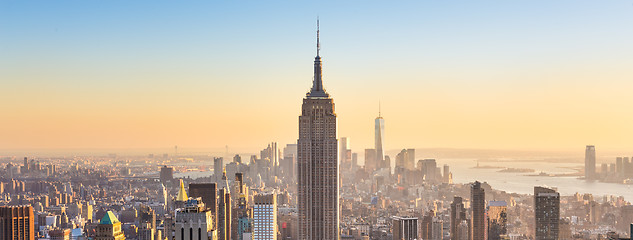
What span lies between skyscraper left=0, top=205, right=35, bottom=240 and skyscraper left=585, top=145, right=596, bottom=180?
12554 millimetres

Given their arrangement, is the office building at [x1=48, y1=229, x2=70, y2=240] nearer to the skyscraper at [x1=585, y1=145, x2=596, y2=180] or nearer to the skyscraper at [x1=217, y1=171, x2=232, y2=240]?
the skyscraper at [x1=217, y1=171, x2=232, y2=240]

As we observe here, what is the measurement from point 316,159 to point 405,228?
210 inches

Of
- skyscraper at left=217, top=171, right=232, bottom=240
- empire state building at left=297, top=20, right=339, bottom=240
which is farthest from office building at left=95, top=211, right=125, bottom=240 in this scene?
empire state building at left=297, top=20, right=339, bottom=240

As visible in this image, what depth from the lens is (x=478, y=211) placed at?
69.2ft

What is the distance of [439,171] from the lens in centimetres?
2383

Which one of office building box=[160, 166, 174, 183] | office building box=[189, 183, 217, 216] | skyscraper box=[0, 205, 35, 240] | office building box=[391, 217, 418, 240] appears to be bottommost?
office building box=[391, 217, 418, 240]

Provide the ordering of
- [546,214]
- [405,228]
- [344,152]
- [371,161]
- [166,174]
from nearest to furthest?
[546,214]
[344,152]
[405,228]
[166,174]
[371,161]

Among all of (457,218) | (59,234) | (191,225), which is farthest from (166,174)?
(191,225)

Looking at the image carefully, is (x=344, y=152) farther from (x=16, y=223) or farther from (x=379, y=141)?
(x=16, y=223)

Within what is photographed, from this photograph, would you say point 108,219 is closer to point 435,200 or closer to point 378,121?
point 378,121

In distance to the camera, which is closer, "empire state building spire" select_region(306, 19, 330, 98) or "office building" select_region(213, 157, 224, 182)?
"empire state building spire" select_region(306, 19, 330, 98)

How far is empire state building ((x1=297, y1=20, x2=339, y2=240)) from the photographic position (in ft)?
61.3

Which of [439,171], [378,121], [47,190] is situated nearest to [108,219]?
[378,121]

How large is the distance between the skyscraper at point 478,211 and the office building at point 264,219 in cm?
547
